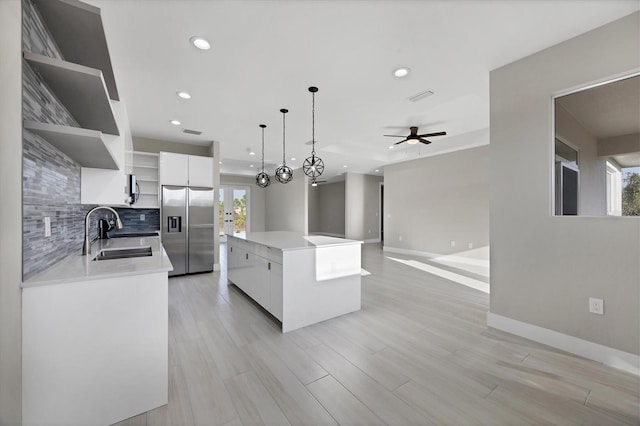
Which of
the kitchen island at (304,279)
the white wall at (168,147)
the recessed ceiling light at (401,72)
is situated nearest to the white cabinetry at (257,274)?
the kitchen island at (304,279)

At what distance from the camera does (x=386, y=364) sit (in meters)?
2.00

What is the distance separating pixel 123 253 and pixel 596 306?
165 inches

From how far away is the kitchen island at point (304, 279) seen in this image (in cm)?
256

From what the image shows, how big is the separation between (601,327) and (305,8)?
11.0ft

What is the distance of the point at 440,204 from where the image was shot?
21.2 ft

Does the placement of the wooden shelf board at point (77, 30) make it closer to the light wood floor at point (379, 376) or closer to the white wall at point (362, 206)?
the light wood floor at point (379, 376)

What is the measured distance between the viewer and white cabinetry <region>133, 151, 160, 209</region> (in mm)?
4805

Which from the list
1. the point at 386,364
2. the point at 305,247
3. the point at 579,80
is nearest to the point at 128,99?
the point at 305,247

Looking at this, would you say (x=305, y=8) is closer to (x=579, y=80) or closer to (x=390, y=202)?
(x=579, y=80)

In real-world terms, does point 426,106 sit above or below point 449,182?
above

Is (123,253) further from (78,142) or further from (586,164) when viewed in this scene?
(586,164)

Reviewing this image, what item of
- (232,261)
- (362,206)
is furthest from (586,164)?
(362,206)

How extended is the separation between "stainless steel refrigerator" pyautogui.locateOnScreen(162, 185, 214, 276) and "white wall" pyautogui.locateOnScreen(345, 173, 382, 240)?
508cm

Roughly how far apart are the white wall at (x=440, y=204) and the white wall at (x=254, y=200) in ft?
17.0
